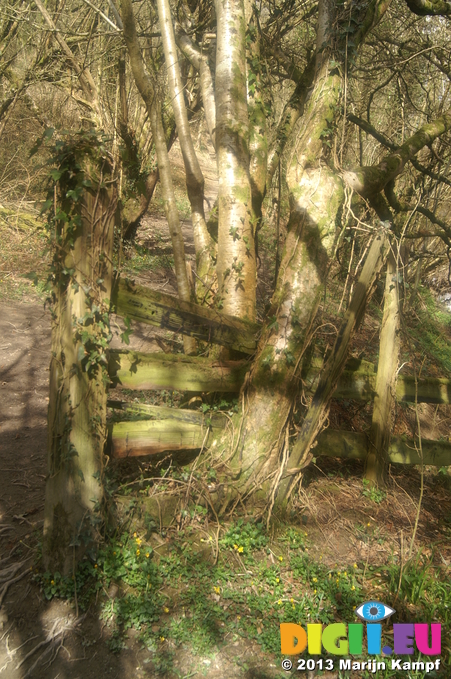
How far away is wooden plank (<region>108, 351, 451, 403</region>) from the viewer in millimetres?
3189

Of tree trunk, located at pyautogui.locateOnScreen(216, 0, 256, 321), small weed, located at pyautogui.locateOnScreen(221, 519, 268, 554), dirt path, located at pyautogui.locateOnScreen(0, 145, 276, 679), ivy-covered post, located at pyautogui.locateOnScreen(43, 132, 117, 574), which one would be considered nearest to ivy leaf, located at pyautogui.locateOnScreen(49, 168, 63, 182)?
ivy-covered post, located at pyautogui.locateOnScreen(43, 132, 117, 574)

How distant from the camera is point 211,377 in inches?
142

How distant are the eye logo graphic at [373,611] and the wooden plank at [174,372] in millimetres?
1744

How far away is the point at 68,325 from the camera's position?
9.36ft

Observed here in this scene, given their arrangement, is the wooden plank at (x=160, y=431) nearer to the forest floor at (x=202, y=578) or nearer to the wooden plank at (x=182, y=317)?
the forest floor at (x=202, y=578)

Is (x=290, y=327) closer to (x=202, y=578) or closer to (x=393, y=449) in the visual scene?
(x=393, y=449)

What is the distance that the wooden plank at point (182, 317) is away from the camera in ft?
10.2

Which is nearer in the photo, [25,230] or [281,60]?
[281,60]

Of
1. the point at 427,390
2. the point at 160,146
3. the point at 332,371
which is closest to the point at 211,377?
the point at 332,371

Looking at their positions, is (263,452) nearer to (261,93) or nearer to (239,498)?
(239,498)

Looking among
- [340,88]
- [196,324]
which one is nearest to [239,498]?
[196,324]

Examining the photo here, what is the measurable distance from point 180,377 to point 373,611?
202cm

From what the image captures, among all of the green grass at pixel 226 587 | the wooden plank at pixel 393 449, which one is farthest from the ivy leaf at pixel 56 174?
the wooden plank at pixel 393 449

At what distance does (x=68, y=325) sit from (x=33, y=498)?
1865 millimetres
